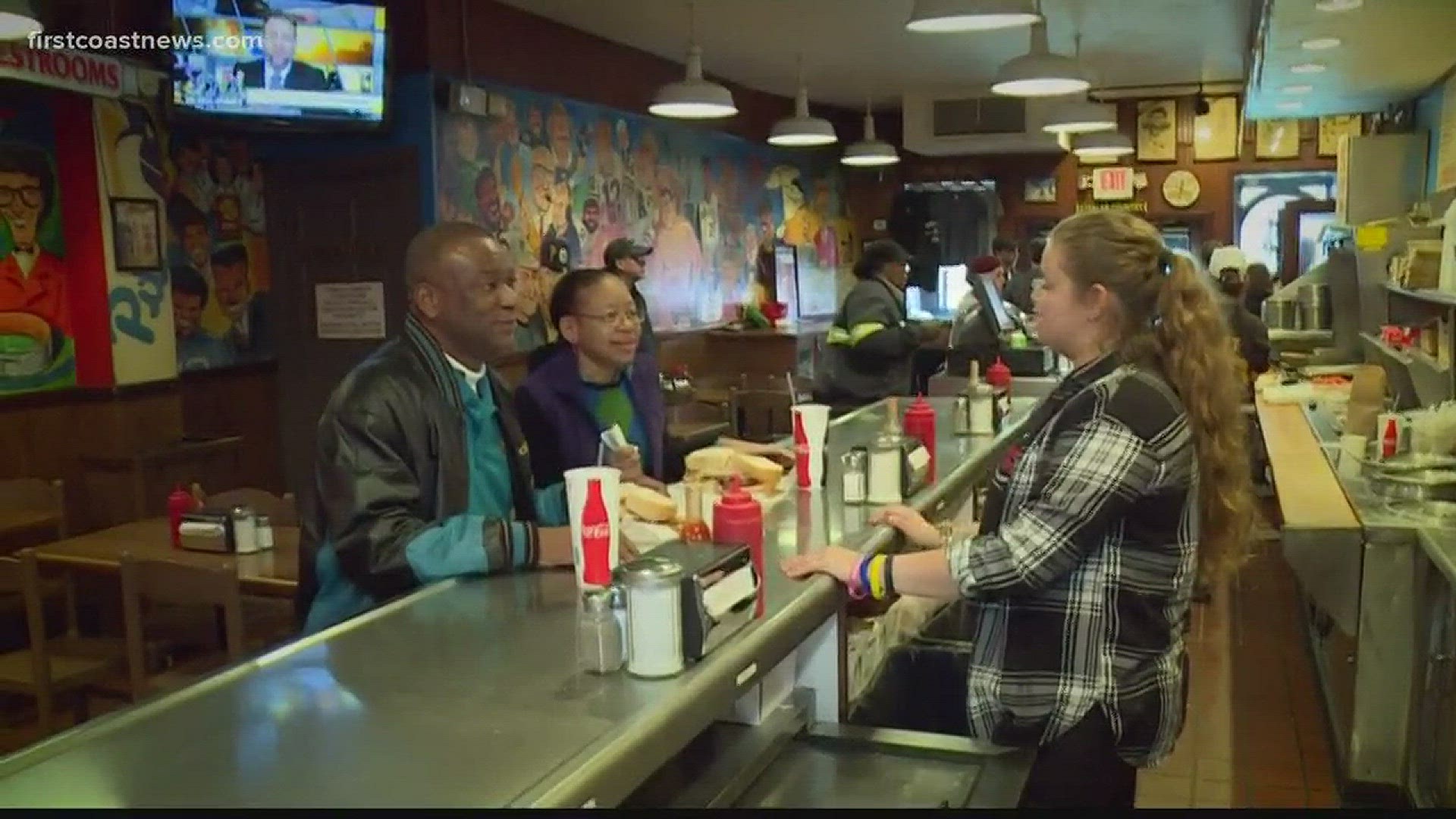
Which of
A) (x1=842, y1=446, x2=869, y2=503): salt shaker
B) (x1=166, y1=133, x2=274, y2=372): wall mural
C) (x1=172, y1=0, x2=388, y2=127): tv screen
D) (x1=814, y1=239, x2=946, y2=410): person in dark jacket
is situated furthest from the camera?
(x1=814, y1=239, x2=946, y2=410): person in dark jacket

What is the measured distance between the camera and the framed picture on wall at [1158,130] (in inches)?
468

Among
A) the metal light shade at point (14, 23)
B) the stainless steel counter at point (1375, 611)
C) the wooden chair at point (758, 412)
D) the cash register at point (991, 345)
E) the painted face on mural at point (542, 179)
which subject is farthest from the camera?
the painted face on mural at point (542, 179)

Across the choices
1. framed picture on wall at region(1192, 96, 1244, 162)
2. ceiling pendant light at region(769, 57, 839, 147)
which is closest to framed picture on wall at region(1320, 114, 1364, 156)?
framed picture on wall at region(1192, 96, 1244, 162)

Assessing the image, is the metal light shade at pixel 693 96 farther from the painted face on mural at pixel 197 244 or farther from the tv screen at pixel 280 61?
the painted face on mural at pixel 197 244

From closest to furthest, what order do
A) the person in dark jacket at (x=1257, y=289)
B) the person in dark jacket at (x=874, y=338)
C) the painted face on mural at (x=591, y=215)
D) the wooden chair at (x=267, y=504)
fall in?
the wooden chair at (x=267, y=504) < the person in dark jacket at (x=874, y=338) < the painted face on mural at (x=591, y=215) < the person in dark jacket at (x=1257, y=289)

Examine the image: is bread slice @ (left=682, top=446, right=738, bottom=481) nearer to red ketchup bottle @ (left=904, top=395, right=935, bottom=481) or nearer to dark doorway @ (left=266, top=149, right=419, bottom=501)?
red ketchup bottle @ (left=904, top=395, right=935, bottom=481)

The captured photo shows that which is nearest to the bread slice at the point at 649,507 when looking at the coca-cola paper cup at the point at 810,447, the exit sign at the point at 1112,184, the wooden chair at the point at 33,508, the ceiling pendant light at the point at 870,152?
the coca-cola paper cup at the point at 810,447

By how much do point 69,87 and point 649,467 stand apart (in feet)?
11.9

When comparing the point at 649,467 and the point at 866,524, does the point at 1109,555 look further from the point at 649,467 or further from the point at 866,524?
the point at 649,467

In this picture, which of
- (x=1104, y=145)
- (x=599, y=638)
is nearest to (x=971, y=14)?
(x=599, y=638)

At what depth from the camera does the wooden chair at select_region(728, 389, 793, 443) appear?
7.27 meters

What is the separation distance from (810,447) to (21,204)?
4.54 m

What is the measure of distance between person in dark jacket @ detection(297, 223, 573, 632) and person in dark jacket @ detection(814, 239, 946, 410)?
4.42 m

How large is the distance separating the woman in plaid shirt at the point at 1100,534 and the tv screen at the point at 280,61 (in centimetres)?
418
